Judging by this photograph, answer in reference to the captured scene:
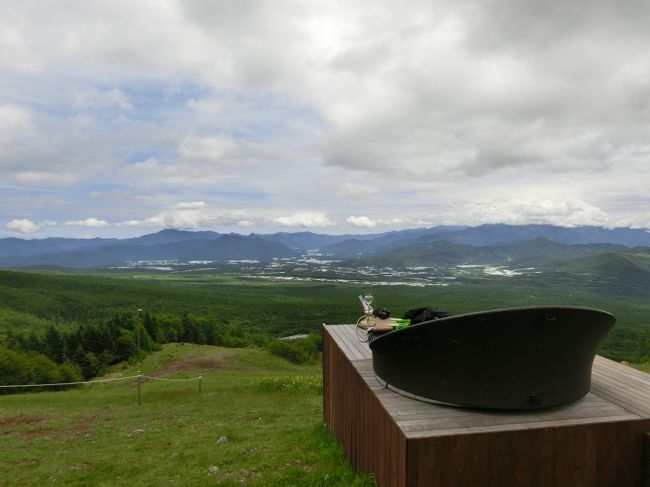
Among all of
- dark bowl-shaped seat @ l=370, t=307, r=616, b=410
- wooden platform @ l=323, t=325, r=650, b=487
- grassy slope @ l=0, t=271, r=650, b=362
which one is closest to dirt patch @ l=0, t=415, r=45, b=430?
wooden platform @ l=323, t=325, r=650, b=487

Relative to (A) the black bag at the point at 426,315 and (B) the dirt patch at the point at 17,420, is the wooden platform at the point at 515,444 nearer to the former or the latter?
(A) the black bag at the point at 426,315

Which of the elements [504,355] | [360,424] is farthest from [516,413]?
[360,424]

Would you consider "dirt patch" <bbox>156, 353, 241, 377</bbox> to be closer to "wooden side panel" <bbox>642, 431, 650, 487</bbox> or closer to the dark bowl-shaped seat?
the dark bowl-shaped seat

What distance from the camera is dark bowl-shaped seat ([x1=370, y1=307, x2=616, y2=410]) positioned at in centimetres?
490

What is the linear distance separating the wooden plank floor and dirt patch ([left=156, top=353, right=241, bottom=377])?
99.4 ft

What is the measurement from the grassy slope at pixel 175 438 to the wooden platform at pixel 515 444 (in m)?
1.74

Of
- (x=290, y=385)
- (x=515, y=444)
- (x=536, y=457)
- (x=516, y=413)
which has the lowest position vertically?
(x=290, y=385)

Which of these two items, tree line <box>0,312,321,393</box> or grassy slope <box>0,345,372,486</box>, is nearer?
grassy slope <box>0,345,372,486</box>

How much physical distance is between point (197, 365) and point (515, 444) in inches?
1336

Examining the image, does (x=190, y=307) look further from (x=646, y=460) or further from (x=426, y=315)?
(x=646, y=460)

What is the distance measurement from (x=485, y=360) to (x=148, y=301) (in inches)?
6201

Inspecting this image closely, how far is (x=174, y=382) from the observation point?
88.2ft

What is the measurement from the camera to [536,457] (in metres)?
4.84

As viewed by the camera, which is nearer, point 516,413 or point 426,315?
point 516,413
